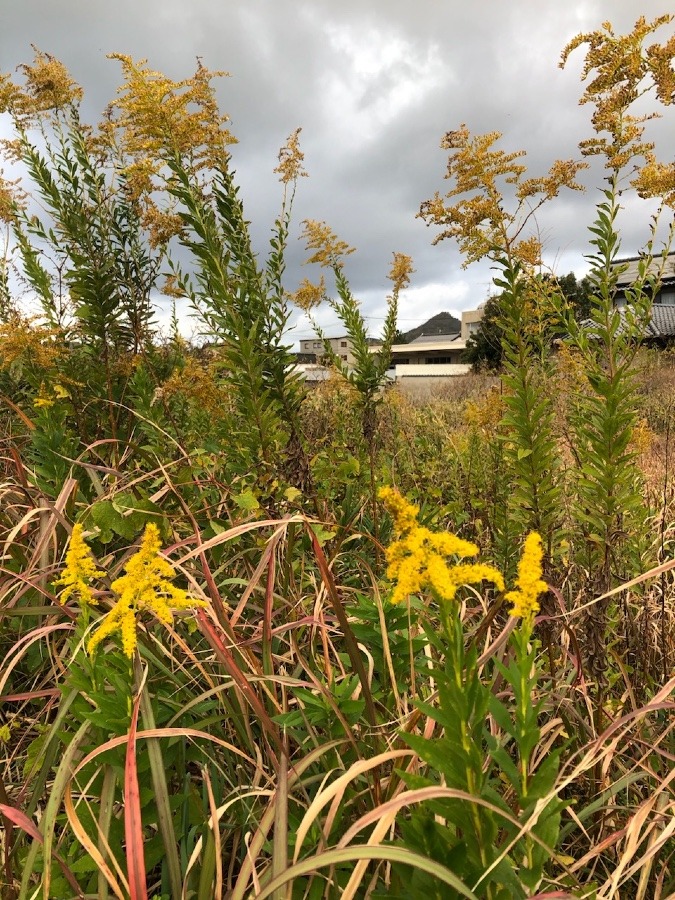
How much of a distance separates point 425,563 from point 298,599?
126 centimetres

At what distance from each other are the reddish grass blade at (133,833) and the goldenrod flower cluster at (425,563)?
596 mm

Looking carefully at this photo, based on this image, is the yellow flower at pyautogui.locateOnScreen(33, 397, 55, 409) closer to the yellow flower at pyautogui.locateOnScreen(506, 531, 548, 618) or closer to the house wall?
the house wall

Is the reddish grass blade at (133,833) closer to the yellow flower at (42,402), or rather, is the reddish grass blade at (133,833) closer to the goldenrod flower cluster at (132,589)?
the goldenrod flower cluster at (132,589)

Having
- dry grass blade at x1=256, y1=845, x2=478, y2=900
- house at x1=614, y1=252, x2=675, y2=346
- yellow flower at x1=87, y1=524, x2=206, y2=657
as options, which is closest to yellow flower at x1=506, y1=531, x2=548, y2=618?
dry grass blade at x1=256, y1=845, x2=478, y2=900

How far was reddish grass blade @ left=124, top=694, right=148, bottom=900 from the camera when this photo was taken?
908mm

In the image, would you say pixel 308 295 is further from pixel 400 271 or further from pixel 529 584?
pixel 529 584

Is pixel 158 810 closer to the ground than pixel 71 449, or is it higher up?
closer to the ground

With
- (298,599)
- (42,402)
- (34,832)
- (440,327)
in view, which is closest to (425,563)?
(34,832)

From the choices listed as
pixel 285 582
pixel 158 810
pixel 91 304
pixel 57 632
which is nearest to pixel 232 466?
pixel 285 582

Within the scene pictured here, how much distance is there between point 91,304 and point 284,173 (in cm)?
117

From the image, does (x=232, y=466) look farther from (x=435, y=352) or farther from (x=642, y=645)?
(x=435, y=352)

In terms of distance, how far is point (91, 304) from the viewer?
2816 millimetres

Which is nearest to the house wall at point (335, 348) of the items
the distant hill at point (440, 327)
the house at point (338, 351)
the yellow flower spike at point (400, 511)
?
the house at point (338, 351)

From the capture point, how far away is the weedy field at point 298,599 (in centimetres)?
92
